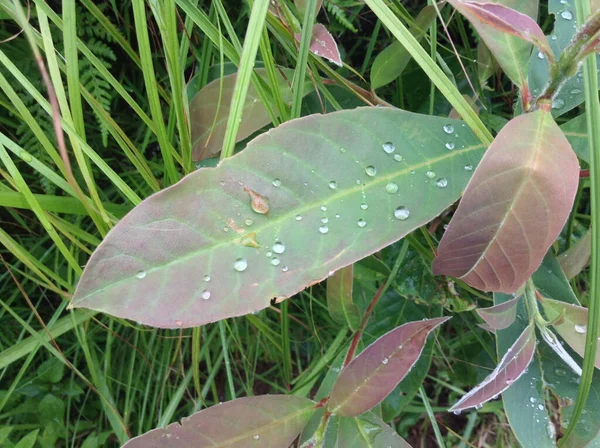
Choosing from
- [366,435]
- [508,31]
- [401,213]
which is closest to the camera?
[508,31]

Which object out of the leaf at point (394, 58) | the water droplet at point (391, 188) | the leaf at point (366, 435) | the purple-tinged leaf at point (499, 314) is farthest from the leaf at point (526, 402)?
the leaf at point (394, 58)

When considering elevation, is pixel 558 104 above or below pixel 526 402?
above

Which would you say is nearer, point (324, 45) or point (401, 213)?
point (401, 213)

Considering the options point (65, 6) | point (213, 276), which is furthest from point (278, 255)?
point (65, 6)

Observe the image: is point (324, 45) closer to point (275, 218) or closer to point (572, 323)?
point (275, 218)

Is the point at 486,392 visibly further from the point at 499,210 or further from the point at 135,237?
the point at 135,237

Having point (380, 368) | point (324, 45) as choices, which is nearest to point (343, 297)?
point (380, 368)

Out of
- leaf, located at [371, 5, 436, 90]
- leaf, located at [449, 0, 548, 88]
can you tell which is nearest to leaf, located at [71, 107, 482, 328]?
leaf, located at [449, 0, 548, 88]
